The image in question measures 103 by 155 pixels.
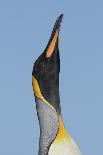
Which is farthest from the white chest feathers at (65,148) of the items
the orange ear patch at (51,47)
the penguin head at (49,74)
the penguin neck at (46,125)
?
the orange ear patch at (51,47)

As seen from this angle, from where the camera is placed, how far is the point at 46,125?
11336 millimetres

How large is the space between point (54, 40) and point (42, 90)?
0.88 m

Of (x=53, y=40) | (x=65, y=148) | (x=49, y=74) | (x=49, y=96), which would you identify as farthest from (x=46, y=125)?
(x=53, y=40)

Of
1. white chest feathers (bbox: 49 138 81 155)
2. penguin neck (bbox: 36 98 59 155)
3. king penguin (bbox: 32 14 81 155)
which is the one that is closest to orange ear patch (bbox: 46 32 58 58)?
king penguin (bbox: 32 14 81 155)

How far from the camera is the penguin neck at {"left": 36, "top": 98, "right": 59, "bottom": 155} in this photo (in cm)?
1120

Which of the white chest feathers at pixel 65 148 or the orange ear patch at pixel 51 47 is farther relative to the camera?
the orange ear patch at pixel 51 47

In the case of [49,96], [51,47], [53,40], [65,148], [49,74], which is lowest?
[65,148]

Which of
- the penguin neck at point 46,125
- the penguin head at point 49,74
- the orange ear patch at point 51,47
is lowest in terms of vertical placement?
the penguin neck at point 46,125

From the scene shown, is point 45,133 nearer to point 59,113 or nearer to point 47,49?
point 59,113

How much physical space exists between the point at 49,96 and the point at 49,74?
1.28ft

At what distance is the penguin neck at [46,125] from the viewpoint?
11202 millimetres

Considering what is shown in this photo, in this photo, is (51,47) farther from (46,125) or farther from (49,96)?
(46,125)

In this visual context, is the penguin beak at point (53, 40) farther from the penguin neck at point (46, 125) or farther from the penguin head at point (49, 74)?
the penguin neck at point (46, 125)

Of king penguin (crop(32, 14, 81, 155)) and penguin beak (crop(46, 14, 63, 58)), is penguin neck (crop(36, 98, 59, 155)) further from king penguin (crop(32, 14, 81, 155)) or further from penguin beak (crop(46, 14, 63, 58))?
penguin beak (crop(46, 14, 63, 58))
